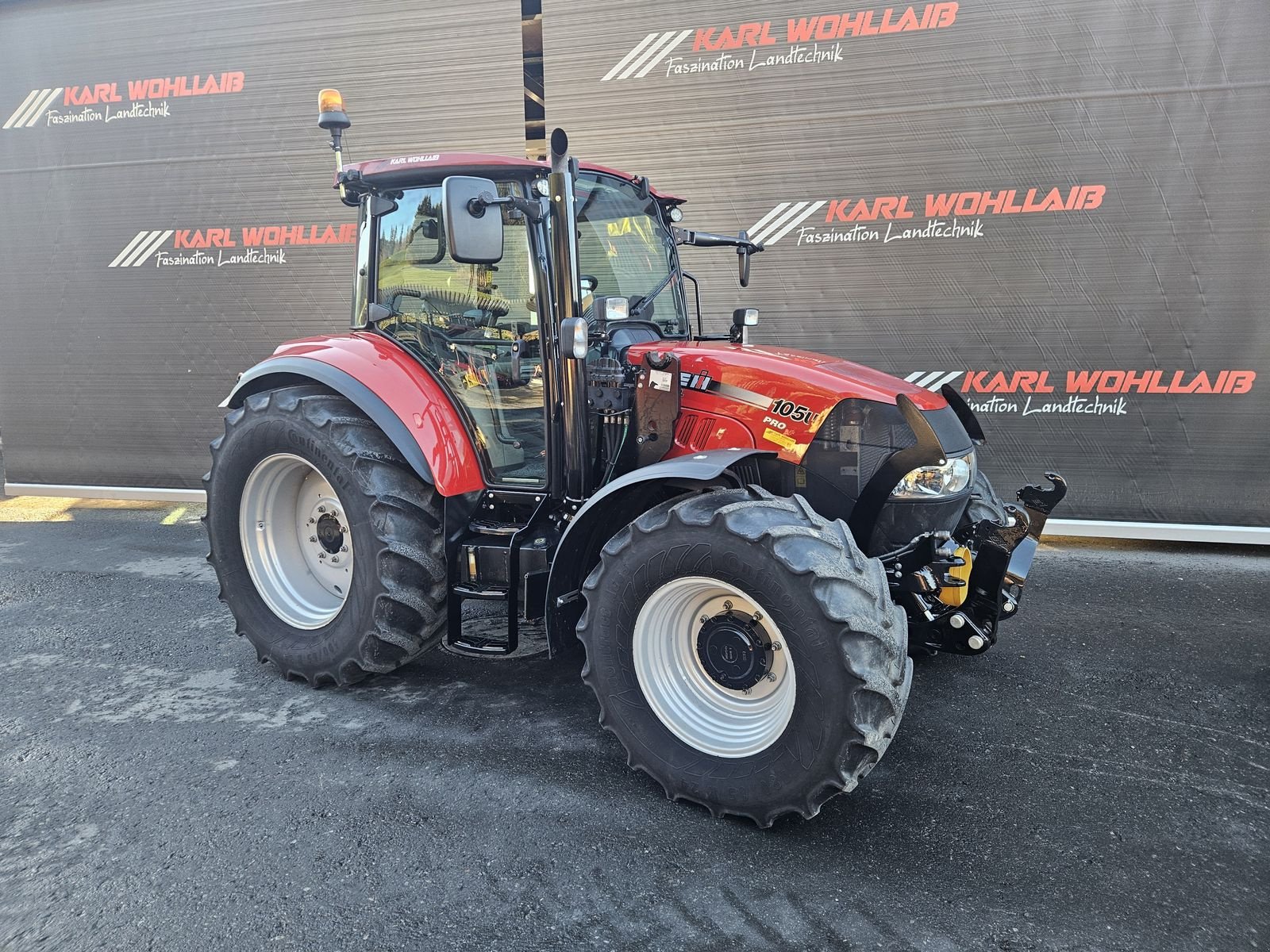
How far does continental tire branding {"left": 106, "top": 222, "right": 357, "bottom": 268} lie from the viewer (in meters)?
6.25

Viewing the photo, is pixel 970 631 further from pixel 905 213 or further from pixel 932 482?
pixel 905 213

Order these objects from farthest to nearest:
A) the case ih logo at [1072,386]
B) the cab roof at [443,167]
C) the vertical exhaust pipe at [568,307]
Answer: the case ih logo at [1072,386]
the cab roof at [443,167]
the vertical exhaust pipe at [568,307]

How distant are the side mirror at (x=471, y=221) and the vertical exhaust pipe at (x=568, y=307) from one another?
0.76 ft

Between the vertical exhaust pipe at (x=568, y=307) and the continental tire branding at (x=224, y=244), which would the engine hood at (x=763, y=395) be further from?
the continental tire branding at (x=224, y=244)

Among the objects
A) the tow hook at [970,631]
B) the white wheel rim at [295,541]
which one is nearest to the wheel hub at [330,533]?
the white wheel rim at [295,541]

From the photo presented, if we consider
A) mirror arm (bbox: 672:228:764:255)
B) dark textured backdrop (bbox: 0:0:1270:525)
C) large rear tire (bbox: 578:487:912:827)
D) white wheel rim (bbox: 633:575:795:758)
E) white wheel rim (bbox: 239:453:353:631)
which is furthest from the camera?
dark textured backdrop (bbox: 0:0:1270:525)

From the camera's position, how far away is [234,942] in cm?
197

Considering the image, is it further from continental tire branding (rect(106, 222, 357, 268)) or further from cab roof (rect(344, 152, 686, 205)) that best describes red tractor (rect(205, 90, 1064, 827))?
continental tire branding (rect(106, 222, 357, 268))

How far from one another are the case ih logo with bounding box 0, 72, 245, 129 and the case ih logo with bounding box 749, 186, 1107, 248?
179 inches

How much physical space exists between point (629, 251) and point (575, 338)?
2.67ft

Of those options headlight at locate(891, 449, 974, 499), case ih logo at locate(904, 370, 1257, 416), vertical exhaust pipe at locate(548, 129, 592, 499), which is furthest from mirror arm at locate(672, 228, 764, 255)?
case ih logo at locate(904, 370, 1257, 416)

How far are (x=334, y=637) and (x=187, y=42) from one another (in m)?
5.70

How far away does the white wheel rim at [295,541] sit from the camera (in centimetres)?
353

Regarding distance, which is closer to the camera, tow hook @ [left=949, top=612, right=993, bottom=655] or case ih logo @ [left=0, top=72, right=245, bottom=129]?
tow hook @ [left=949, top=612, right=993, bottom=655]
